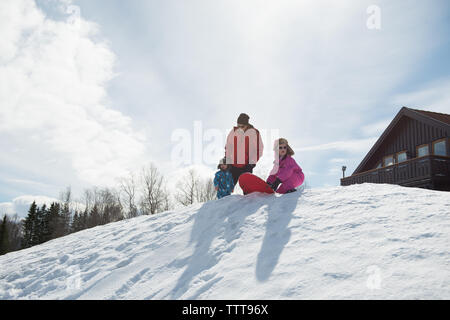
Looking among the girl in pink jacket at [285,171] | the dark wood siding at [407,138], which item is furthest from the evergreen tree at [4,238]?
the dark wood siding at [407,138]

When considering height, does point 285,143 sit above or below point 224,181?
above

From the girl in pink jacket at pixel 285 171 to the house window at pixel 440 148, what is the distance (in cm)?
1072

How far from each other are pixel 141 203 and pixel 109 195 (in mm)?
16202

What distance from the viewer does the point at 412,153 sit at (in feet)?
45.6

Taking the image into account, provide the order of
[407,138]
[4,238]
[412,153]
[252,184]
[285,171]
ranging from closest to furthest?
[285,171]
[252,184]
[412,153]
[407,138]
[4,238]

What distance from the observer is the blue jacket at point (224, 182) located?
5973mm

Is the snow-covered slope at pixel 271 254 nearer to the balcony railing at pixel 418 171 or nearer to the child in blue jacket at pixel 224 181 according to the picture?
the child in blue jacket at pixel 224 181

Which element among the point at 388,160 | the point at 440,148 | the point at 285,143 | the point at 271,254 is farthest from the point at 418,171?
the point at 271,254

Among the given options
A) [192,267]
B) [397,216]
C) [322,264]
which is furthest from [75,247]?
[397,216]

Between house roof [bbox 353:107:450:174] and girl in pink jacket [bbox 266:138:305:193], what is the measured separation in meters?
10.9

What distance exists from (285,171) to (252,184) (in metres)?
0.72

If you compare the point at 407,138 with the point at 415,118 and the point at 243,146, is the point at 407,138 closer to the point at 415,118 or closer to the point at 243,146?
the point at 415,118
